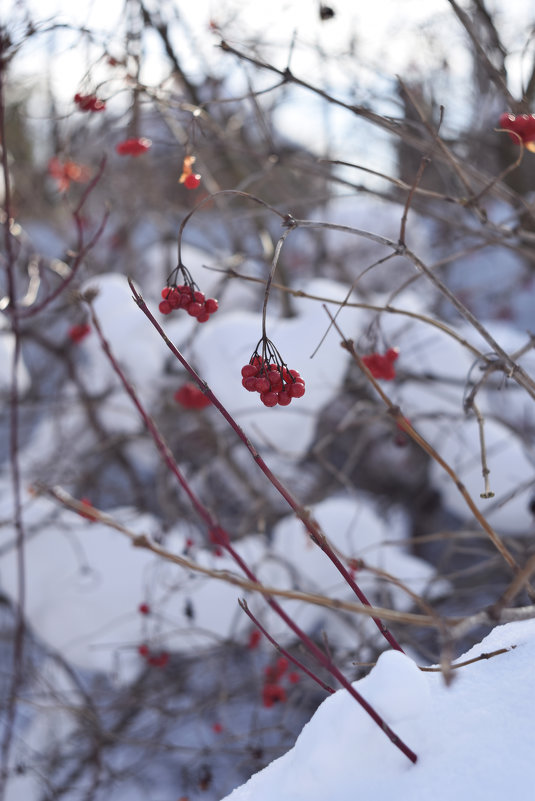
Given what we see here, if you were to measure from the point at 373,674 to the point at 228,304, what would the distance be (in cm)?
322

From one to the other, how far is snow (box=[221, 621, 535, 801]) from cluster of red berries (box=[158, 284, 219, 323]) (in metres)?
0.59

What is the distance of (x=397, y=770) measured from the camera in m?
0.68

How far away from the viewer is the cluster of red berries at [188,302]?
42.3 inches

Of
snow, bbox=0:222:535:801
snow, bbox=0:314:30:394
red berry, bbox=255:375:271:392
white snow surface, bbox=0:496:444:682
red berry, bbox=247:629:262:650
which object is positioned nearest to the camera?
red berry, bbox=255:375:271:392

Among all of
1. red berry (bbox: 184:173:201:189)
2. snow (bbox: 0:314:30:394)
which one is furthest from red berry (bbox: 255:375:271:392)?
snow (bbox: 0:314:30:394)

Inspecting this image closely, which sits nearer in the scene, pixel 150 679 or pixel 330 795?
pixel 330 795

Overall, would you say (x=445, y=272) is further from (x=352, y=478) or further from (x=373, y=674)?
(x=373, y=674)

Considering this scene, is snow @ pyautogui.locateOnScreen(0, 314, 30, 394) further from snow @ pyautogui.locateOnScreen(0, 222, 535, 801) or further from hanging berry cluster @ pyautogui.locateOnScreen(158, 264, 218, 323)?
hanging berry cluster @ pyautogui.locateOnScreen(158, 264, 218, 323)

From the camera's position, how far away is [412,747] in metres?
0.69

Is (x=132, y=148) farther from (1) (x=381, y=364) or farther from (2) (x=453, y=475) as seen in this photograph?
(2) (x=453, y=475)

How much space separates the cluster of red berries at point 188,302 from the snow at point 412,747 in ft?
1.92

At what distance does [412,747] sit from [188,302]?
704mm

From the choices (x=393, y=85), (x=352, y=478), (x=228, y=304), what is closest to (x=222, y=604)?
(x=352, y=478)

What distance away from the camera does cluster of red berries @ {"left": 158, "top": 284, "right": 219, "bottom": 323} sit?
3.52 ft
